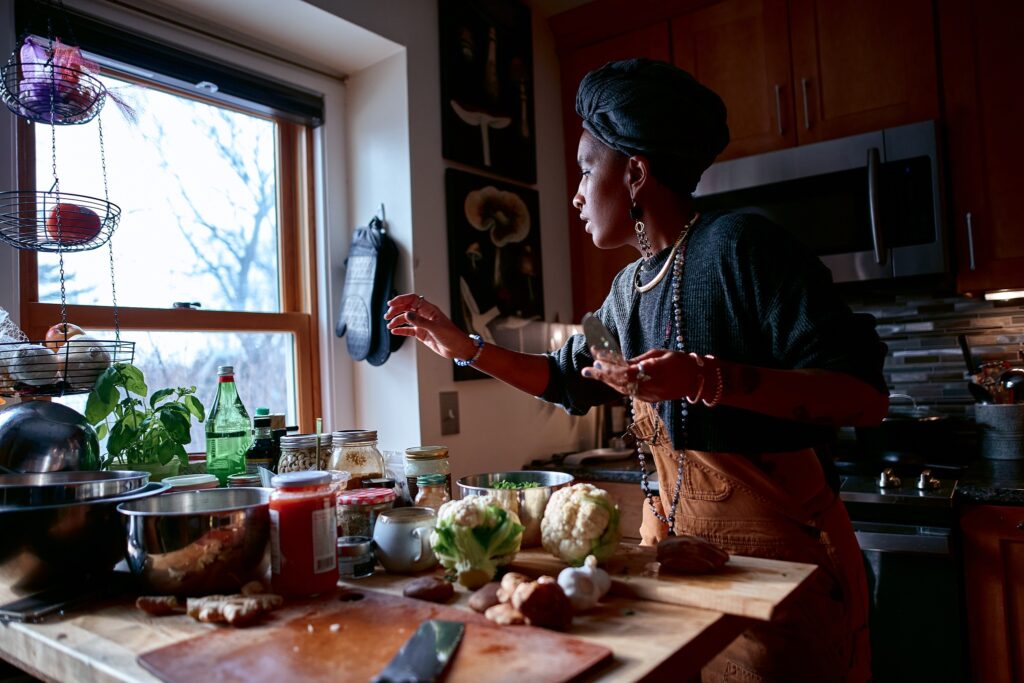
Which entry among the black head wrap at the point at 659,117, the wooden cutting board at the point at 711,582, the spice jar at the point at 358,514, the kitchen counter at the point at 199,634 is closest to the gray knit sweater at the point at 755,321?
the black head wrap at the point at 659,117

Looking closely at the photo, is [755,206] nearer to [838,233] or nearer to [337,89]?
[838,233]

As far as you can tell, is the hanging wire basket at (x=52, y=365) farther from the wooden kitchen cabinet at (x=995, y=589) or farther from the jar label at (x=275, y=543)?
the wooden kitchen cabinet at (x=995, y=589)

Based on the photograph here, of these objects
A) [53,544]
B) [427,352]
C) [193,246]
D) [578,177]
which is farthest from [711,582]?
[578,177]

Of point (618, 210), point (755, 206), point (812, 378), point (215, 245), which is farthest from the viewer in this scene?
point (755, 206)

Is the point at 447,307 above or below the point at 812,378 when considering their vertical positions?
above

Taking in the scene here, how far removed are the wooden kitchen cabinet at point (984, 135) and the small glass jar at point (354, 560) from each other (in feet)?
6.54

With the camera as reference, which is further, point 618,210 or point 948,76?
point 948,76

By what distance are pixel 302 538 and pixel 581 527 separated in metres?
0.36

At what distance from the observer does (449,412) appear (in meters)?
2.33

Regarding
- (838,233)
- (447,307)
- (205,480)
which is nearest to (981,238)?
(838,233)

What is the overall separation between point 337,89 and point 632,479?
5.33 ft

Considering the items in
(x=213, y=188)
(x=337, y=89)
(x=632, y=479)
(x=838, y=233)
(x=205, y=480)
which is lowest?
(x=632, y=479)

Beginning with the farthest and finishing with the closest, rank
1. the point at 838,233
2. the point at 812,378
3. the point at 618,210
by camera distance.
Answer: the point at 838,233 < the point at 618,210 < the point at 812,378

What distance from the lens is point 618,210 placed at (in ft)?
4.24
